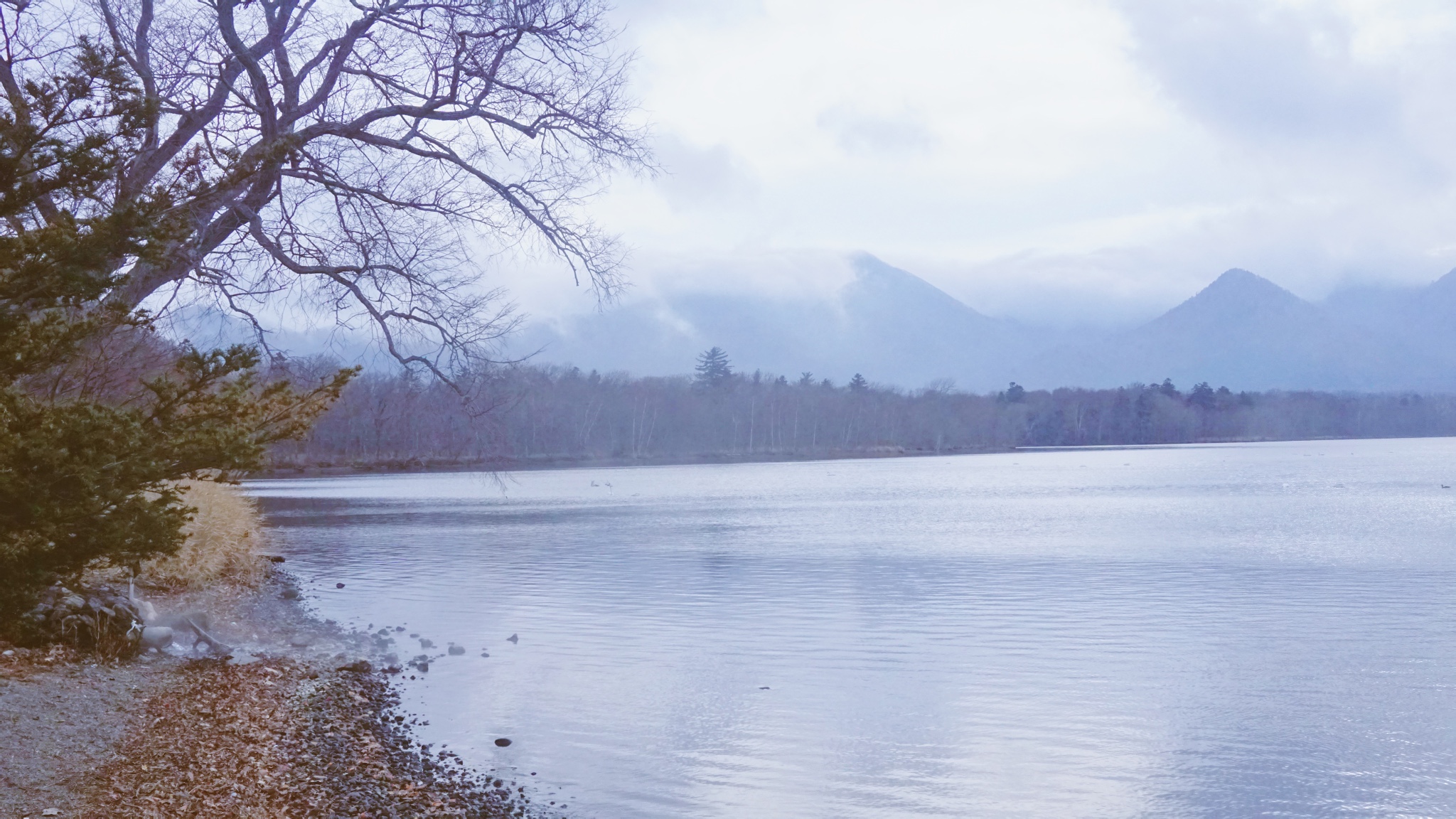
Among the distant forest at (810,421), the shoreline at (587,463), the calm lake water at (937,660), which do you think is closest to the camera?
the calm lake water at (937,660)

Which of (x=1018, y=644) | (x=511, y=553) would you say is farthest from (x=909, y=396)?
(x=1018, y=644)

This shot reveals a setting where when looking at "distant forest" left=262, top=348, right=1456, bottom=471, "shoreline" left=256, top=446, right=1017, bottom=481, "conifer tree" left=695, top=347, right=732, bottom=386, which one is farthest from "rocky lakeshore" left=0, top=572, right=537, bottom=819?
"conifer tree" left=695, top=347, right=732, bottom=386

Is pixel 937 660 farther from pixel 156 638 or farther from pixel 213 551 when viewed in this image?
pixel 213 551

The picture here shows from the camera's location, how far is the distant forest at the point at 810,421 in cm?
9062

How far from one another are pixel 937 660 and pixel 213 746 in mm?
8752

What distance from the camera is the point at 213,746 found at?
7789 millimetres

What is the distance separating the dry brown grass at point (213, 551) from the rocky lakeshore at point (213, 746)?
540cm

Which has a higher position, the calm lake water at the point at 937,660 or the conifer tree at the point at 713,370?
the conifer tree at the point at 713,370

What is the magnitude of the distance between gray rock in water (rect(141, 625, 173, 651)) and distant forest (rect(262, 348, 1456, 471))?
41.7 ft

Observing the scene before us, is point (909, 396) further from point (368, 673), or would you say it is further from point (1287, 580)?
point (368, 673)

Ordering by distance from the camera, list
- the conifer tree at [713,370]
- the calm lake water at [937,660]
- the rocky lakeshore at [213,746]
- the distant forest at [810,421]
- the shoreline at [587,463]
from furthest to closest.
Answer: the conifer tree at [713,370]
the distant forest at [810,421]
the shoreline at [587,463]
the calm lake water at [937,660]
the rocky lakeshore at [213,746]

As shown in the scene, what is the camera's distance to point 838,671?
13.4 metres

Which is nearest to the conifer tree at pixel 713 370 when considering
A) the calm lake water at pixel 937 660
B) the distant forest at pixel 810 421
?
the distant forest at pixel 810 421

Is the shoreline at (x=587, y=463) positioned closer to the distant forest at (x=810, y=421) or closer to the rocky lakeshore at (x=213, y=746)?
the distant forest at (x=810, y=421)
